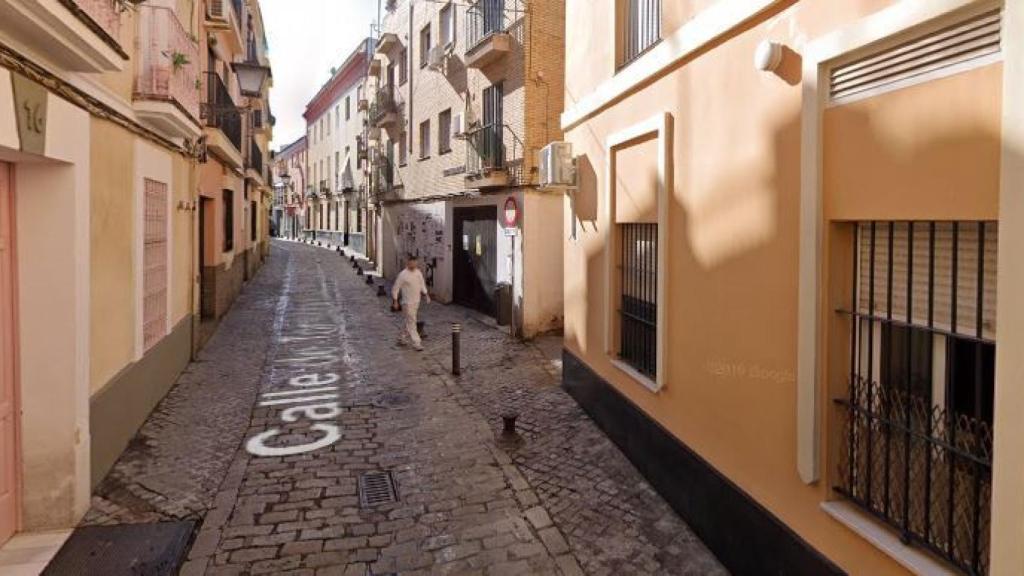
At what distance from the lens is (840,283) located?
3.64 metres

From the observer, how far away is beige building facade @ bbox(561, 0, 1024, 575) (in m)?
2.78

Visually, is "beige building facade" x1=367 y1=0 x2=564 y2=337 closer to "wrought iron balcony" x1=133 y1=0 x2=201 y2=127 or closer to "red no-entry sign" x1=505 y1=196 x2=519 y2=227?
"red no-entry sign" x1=505 y1=196 x2=519 y2=227

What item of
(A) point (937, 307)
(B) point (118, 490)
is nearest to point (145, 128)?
(B) point (118, 490)

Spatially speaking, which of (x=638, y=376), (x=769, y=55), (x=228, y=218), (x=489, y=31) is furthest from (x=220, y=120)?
(x=769, y=55)

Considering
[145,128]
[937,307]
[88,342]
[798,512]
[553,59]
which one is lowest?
[798,512]

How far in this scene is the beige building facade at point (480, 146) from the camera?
13211mm

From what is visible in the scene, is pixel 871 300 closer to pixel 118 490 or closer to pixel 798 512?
pixel 798 512

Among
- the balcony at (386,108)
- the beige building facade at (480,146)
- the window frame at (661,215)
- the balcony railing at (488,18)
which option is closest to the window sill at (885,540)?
the window frame at (661,215)

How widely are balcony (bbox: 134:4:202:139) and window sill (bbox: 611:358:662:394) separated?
5.48 meters

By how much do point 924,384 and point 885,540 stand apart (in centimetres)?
77

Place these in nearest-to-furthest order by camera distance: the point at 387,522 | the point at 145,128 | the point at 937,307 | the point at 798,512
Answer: the point at 937,307, the point at 798,512, the point at 387,522, the point at 145,128

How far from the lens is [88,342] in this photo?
17.7 ft

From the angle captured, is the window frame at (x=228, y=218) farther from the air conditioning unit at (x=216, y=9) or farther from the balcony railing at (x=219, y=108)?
the air conditioning unit at (x=216, y=9)

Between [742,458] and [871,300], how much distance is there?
5.01ft
